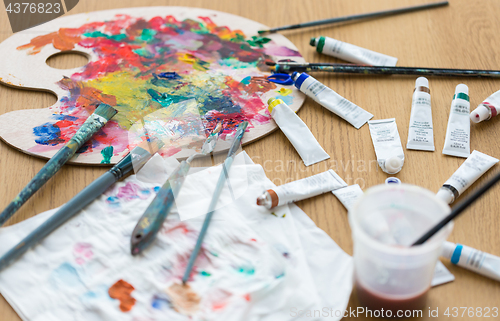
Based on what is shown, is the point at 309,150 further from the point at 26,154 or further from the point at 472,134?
the point at 26,154

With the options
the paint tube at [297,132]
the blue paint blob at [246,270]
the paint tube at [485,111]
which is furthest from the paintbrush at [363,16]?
the blue paint blob at [246,270]

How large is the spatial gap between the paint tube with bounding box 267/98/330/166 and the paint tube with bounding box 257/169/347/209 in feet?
0.16

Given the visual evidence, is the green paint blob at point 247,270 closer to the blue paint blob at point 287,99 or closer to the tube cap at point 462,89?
the blue paint blob at point 287,99

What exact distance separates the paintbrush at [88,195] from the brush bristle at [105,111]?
11cm

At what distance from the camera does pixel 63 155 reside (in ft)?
2.52

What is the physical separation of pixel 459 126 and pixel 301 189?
0.38 meters

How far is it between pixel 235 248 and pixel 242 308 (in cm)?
10

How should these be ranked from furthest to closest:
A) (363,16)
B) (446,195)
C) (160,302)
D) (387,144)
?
1. (363,16)
2. (387,144)
3. (446,195)
4. (160,302)

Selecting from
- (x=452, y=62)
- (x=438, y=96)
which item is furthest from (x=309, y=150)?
(x=452, y=62)

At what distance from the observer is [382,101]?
3.05 ft

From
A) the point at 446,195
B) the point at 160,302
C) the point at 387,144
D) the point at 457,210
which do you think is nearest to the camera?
the point at 457,210

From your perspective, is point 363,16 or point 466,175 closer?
point 466,175

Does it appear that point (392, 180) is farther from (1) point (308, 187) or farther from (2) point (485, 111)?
(2) point (485, 111)

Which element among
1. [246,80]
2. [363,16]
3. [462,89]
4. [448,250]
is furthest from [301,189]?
[363,16]
